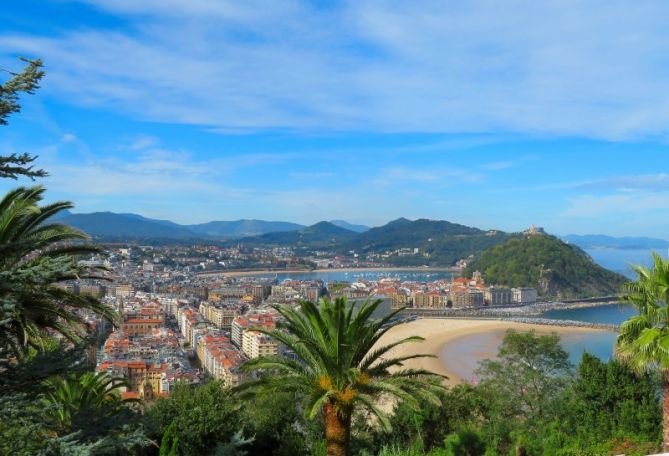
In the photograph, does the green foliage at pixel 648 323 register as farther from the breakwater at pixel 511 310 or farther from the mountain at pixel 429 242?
the mountain at pixel 429 242

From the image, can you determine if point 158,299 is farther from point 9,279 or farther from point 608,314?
point 9,279

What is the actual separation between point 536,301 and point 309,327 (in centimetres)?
7367

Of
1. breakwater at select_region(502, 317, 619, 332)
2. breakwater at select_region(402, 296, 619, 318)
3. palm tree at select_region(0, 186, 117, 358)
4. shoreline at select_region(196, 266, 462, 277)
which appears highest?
palm tree at select_region(0, 186, 117, 358)

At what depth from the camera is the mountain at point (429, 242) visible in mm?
143625

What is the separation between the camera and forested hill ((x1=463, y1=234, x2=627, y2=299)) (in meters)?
77.5

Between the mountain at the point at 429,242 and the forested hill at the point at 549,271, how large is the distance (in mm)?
48223

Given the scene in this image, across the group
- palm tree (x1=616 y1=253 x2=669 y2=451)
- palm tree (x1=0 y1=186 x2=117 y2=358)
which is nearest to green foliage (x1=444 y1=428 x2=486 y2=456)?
palm tree (x1=616 y1=253 x2=669 y2=451)

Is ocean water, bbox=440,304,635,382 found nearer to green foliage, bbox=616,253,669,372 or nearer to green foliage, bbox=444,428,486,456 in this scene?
green foliage, bbox=444,428,486,456

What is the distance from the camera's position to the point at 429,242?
162 metres

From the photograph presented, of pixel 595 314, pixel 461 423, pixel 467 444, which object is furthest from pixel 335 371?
pixel 595 314

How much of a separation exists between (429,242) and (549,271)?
3231 inches

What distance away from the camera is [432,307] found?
→ 67688mm

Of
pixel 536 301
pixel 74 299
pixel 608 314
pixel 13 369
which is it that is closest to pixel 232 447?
pixel 74 299

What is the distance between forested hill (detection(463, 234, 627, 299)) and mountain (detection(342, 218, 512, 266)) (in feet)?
158
